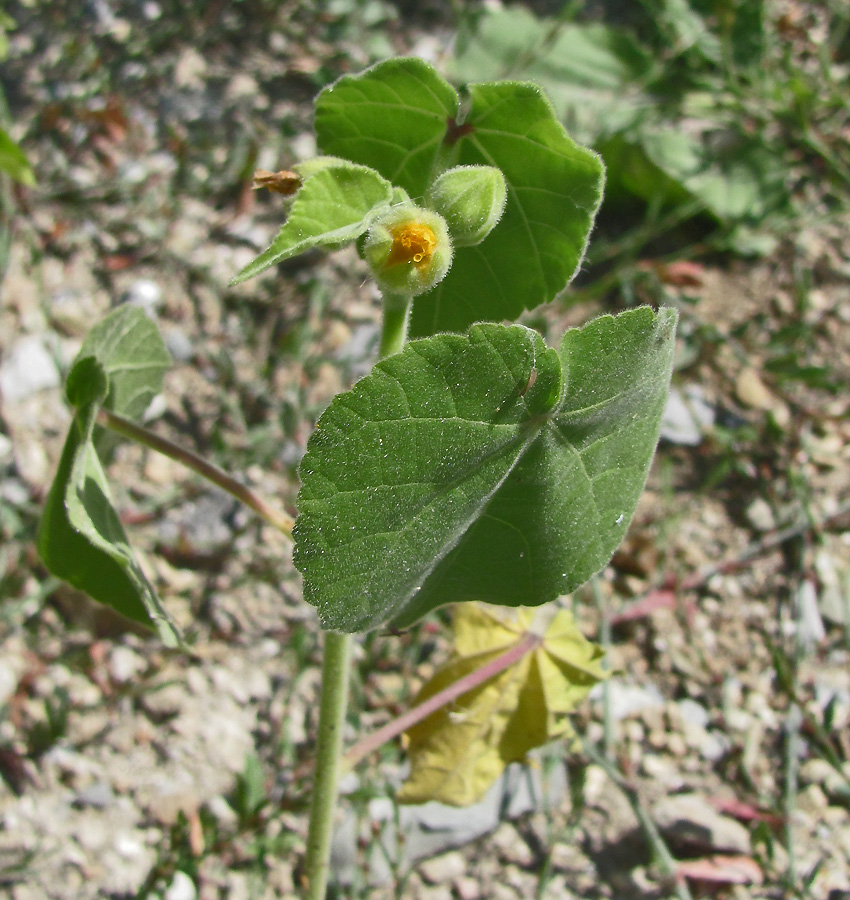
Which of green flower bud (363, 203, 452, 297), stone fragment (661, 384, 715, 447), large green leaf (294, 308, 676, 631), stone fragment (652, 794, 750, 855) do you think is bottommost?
stone fragment (652, 794, 750, 855)

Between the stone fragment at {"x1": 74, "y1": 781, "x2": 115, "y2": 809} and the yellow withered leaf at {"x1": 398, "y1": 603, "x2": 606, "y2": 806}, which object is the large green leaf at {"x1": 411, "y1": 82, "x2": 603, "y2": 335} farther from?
the stone fragment at {"x1": 74, "y1": 781, "x2": 115, "y2": 809}

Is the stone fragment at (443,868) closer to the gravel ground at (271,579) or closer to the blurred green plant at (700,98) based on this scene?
the gravel ground at (271,579)

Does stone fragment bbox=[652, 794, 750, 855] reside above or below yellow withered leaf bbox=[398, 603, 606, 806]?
below

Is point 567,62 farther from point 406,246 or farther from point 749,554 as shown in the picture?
point 406,246

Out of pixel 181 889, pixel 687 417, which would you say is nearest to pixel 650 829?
pixel 181 889

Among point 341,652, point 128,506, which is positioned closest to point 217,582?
point 128,506

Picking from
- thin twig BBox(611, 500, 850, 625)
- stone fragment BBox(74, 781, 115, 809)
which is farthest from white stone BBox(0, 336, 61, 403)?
thin twig BBox(611, 500, 850, 625)
